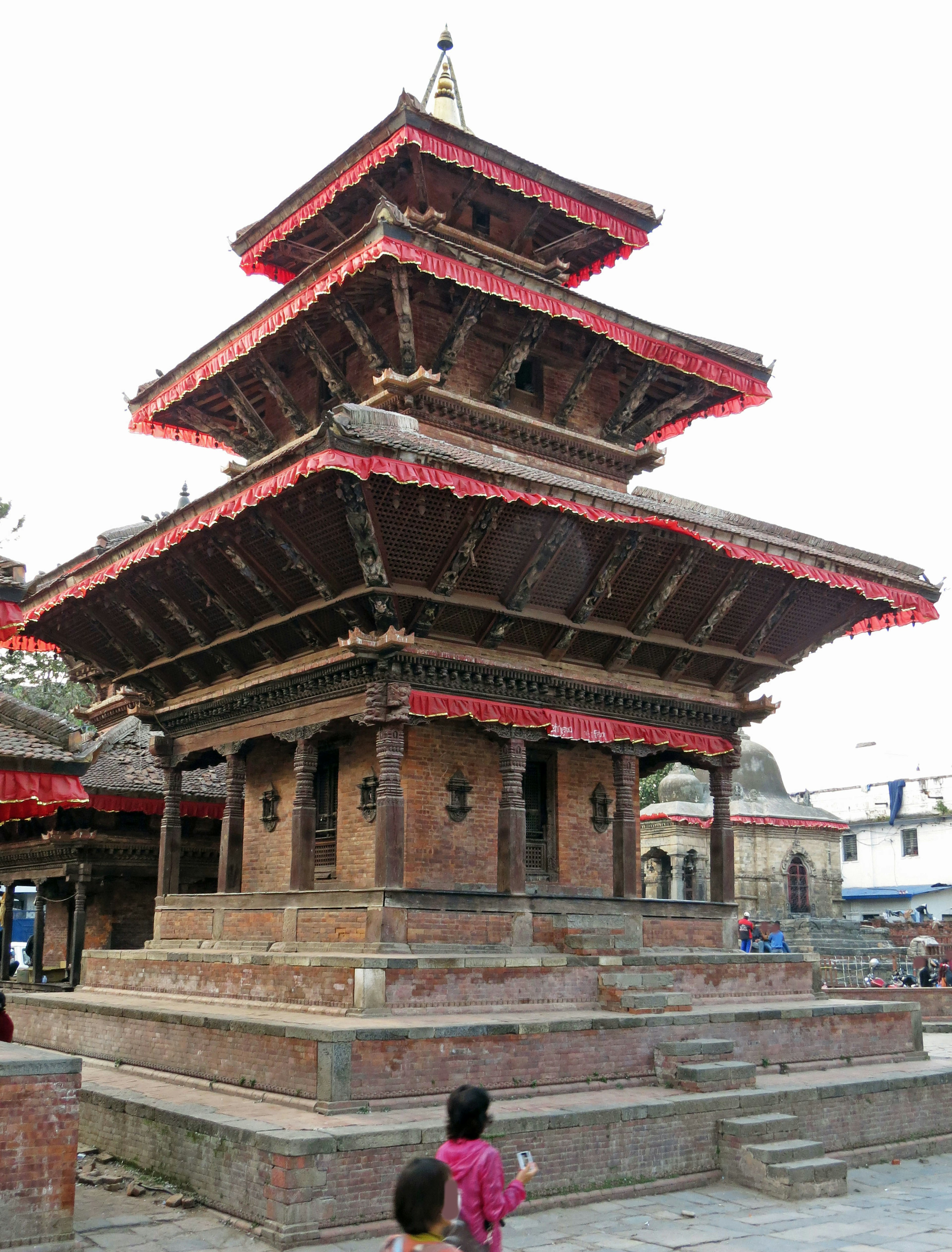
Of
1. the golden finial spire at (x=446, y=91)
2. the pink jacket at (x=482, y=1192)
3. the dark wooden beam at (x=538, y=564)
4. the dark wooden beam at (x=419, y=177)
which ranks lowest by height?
the pink jacket at (x=482, y=1192)

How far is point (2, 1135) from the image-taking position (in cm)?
864

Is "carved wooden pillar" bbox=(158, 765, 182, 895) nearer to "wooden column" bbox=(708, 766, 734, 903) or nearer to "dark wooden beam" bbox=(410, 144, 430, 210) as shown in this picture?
"wooden column" bbox=(708, 766, 734, 903)

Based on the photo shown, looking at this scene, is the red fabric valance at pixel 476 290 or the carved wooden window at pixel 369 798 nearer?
the red fabric valance at pixel 476 290

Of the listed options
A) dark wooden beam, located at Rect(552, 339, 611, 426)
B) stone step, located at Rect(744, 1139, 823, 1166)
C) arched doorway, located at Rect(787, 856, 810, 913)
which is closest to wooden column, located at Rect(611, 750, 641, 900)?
stone step, located at Rect(744, 1139, 823, 1166)

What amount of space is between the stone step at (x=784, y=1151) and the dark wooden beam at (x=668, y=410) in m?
11.9

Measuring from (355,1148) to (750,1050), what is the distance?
6.95m

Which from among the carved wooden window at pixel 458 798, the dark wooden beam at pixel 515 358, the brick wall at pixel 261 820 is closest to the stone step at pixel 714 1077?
the carved wooden window at pixel 458 798

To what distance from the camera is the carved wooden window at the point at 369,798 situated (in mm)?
16266

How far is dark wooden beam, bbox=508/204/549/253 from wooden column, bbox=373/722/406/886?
32.3ft

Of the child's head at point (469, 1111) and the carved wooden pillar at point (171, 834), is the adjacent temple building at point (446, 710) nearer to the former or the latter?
the carved wooden pillar at point (171, 834)

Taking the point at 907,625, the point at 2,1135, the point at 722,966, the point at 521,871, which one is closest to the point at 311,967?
the point at 521,871

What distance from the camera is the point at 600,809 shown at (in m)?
18.5

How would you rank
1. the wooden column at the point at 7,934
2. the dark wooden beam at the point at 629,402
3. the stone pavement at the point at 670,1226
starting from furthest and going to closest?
the wooden column at the point at 7,934, the dark wooden beam at the point at 629,402, the stone pavement at the point at 670,1226

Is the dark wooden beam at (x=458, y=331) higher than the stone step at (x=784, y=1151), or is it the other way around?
the dark wooden beam at (x=458, y=331)
